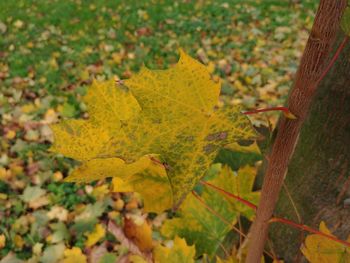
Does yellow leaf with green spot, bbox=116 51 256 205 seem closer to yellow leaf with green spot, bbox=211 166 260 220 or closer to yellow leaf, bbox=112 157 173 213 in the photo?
yellow leaf, bbox=112 157 173 213

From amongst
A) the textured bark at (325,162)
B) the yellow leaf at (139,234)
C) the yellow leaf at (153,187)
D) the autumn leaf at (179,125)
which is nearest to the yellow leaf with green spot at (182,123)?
the autumn leaf at (179,125)

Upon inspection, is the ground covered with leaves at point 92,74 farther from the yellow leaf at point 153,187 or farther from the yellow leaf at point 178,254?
the yellow leaf at point 153,187

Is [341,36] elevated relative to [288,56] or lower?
elevated

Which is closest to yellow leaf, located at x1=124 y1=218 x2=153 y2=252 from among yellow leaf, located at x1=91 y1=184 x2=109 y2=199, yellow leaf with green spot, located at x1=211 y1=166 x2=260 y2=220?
yellow leaf with green spot, located at x1=211 y1=166 x2=260 y2=220

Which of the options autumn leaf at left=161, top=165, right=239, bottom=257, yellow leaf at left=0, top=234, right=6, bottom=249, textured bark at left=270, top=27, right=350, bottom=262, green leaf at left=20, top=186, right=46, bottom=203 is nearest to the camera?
textured bark at left=270, top=27, right=350, bottom=262

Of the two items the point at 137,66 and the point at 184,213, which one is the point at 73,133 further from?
the point at 137,66

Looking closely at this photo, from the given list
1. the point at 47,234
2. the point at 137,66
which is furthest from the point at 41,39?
the point at 47,234

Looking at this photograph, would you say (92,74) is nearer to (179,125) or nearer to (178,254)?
(178,254)
